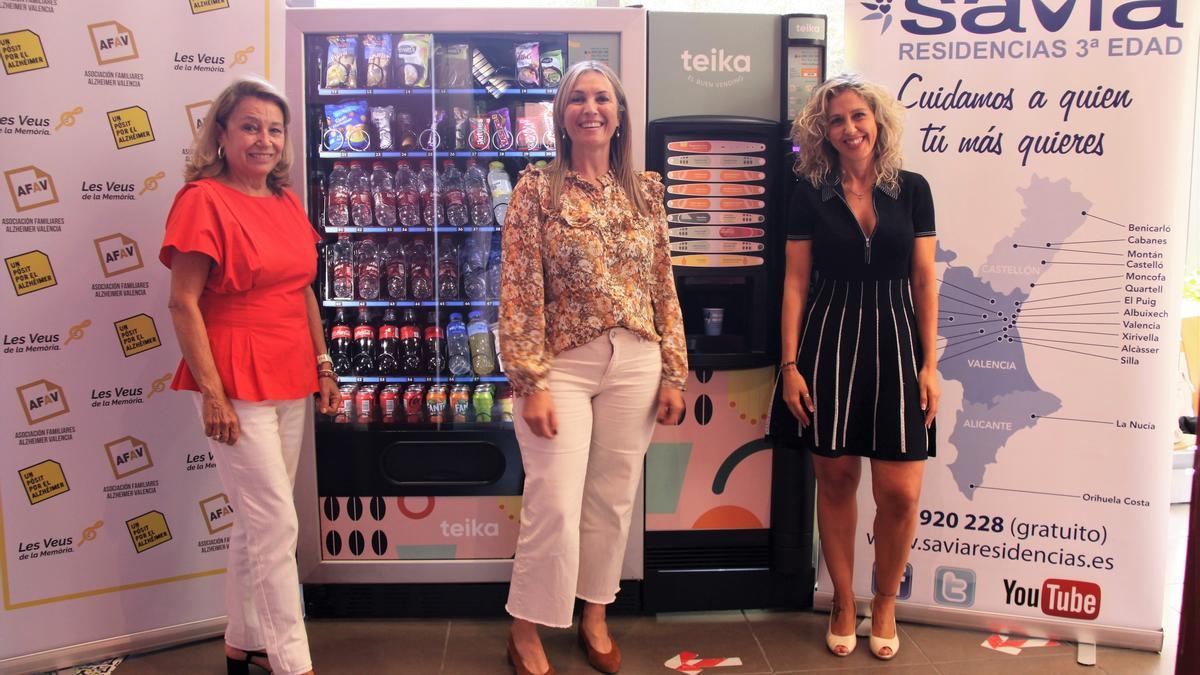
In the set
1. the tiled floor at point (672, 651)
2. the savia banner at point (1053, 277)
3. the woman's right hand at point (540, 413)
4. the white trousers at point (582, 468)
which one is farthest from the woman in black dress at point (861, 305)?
the woman's right hand at point (540, 413)

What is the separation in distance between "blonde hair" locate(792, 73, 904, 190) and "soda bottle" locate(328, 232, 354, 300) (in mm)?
1490

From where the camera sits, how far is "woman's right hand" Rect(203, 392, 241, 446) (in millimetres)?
1943

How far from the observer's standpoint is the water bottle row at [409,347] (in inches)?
107

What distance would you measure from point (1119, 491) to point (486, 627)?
207 centimetres

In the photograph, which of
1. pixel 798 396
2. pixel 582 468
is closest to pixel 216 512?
pixel 582 468

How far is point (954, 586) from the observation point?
2664 mm

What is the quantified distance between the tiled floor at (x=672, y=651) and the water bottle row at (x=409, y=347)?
0.86 metres

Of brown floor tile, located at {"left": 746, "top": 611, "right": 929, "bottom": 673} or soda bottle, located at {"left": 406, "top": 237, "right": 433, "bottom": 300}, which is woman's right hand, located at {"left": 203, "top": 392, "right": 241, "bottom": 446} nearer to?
soda bottle, located at {"left": 406, "top": 237, "right": 433, "bottom": 300}

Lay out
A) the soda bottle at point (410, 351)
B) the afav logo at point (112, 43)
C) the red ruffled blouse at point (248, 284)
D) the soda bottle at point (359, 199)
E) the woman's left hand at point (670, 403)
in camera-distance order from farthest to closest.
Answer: the soda bottle at point (410, 351)
the soda bottle at point (359, 199)
the afav logo at point (112, 43)
the woman's left hand at point (670, 403)
the red ruffled blouse at point (248, 284)

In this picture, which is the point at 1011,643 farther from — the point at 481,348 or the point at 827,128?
the point at 481,348

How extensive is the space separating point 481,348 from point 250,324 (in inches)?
34.2

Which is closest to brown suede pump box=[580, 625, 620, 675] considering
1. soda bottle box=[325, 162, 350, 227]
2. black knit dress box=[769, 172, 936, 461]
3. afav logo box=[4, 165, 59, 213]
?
black knit dress box=[769, 172, 936, 461]

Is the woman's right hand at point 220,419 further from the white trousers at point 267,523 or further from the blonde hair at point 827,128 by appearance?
the blonde hair at point 827,128

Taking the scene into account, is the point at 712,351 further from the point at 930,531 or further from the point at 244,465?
the point at 244,465
